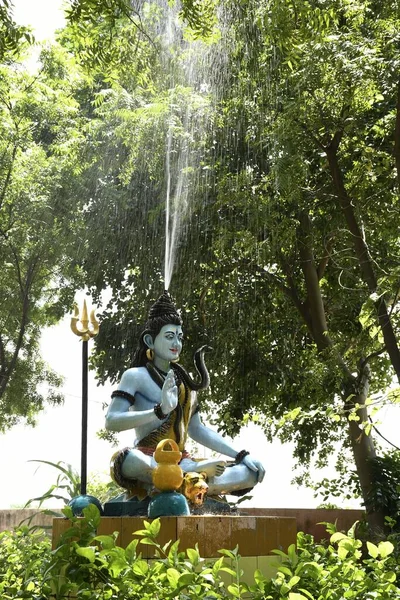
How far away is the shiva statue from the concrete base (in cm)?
41

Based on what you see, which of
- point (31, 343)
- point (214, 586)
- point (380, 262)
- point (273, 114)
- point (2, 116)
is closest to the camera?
point (214, 586)

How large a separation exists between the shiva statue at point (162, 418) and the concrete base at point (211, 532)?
41 cm

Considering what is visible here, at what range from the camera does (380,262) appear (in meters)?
11.6

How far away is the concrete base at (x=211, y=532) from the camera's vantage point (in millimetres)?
3590

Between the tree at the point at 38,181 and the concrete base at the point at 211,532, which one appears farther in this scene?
the tree at the point at 38,181

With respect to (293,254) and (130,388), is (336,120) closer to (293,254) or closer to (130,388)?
(293,254)

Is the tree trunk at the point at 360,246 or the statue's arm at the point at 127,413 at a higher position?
the tree trunk at the point at 360,246

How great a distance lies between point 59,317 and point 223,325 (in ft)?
11.4

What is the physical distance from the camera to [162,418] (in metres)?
4.34

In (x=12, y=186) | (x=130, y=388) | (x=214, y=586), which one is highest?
(x=12, y=186)

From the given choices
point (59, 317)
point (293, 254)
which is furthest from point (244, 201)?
point (59, 317)

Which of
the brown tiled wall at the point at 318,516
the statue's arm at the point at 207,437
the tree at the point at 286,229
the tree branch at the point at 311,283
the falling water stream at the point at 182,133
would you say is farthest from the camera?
the brown tiled wall at the point at 318,516

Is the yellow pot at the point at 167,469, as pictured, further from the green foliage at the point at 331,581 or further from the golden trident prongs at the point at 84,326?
the golden trident prongs at the point at 84,326

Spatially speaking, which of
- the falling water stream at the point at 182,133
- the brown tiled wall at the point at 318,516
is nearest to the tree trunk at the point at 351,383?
the brown tiled wall at the point at 318,516
